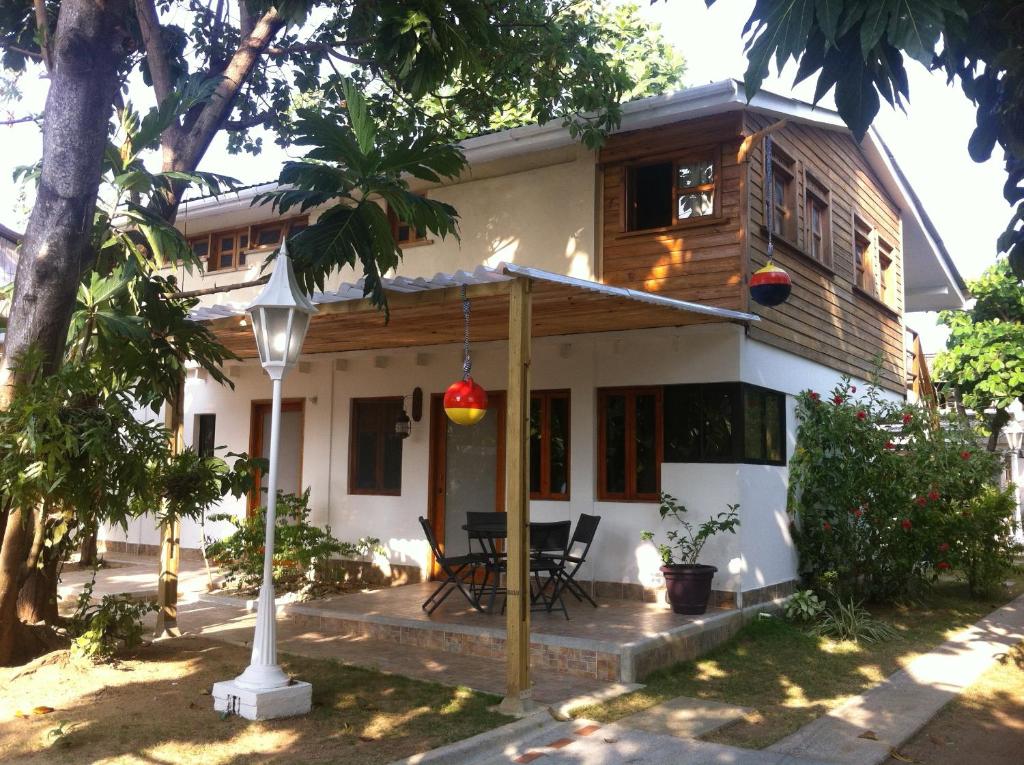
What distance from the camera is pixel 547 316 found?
841 cm

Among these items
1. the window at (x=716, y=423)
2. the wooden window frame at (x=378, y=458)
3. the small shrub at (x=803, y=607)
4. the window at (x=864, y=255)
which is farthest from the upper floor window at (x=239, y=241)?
the small shrub at (x=803, y=607)

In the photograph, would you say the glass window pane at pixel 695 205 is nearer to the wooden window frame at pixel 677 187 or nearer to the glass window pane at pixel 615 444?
the wooden window frame at pixel 677 187

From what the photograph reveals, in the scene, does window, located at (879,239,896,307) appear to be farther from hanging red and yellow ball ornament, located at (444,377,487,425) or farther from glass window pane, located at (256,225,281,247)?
hanging red and yellow ball ornament, located at (444,377,487,425)

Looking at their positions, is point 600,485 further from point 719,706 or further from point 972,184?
point 972,184

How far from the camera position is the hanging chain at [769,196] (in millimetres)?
9609

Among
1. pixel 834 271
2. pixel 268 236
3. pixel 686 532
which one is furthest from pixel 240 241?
pixel 834 271

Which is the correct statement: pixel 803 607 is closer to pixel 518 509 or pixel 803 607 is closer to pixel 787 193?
pixel 518 509

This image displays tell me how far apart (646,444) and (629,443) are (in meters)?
0.18

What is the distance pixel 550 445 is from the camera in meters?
9.95

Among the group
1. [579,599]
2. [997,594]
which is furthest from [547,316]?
[997,594]

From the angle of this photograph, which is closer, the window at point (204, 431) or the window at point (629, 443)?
the window at point (629, 443)

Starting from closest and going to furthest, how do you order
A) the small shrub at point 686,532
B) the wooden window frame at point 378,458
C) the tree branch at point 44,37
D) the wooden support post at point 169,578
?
the tree branch at point 44,37 → the wooden support post at point 169,578 → the small shrub at point 686,532 → the wooden window frame at point 378,458

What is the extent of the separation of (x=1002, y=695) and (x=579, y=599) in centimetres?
374

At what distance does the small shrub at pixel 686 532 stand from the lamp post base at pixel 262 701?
4176mm
